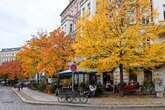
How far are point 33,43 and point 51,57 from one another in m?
8.82

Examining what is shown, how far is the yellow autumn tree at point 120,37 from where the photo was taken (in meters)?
26.5

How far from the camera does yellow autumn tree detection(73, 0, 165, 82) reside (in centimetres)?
2655

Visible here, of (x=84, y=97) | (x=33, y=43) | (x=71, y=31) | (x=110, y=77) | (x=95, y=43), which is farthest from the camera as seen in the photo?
(x=71, y=31)

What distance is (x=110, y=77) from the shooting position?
127 feet

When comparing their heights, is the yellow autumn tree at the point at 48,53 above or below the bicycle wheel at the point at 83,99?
above

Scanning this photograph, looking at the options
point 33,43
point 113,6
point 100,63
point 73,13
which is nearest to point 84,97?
point 100,63

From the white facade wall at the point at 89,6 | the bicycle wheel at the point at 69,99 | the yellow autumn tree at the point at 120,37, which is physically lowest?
the bicycle wheel at the point at 69,99

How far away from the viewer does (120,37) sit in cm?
2667

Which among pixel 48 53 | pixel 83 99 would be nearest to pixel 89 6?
pixel 48 53

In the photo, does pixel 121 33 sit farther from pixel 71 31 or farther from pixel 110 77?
pixel 71 31

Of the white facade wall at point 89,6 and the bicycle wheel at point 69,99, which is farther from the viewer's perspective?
the white facade wall at point 89,6

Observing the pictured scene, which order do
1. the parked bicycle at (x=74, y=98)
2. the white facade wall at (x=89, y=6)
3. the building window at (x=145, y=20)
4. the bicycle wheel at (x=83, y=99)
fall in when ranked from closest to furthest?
1. the bicycle wheel at (x=83, y=99)
2. the parked bicycle at (x=74, y=98)
3. the building window at (x=145, y=20)
4. the white facade wall at (x=89, y=6)

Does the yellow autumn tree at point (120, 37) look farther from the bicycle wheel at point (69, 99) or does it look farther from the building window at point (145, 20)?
the bicycle wheel at point (69, 99)

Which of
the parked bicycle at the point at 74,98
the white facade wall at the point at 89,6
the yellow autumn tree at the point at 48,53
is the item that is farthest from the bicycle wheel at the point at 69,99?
the white facade wall at the point at 89,6
